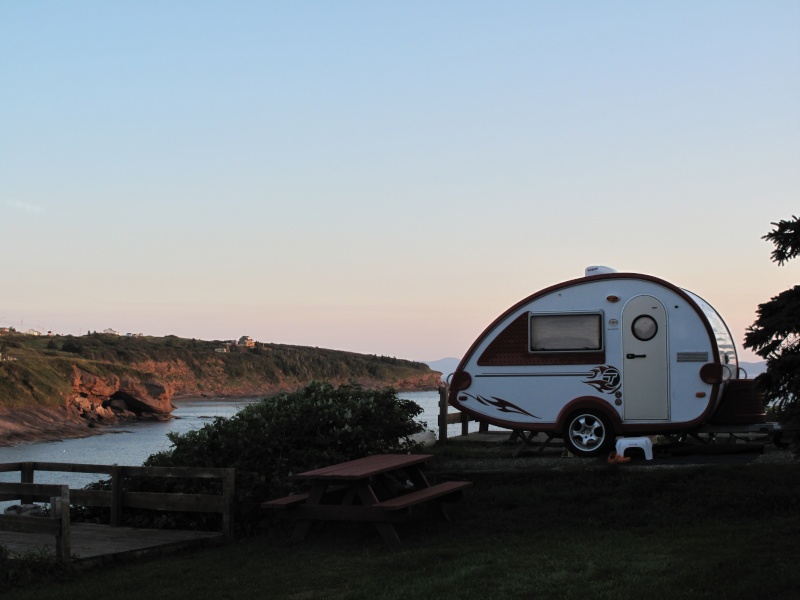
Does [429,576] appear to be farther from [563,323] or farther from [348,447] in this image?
[563,323]

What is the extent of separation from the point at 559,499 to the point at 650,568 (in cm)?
338


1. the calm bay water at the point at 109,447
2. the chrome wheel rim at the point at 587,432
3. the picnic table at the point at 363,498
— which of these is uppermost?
the chrome wheel rim at the point at 587,432

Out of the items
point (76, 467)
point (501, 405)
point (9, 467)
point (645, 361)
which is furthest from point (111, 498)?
point (645, 361)

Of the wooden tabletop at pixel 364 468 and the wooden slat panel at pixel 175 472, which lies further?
the wooden slat panel at pixel 175 472

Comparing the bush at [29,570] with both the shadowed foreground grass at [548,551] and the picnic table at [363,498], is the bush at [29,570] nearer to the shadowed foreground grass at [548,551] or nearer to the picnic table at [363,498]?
the shadowed foreground grass at [548,551]

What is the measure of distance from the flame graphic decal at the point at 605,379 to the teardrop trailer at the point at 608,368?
15 millimetres

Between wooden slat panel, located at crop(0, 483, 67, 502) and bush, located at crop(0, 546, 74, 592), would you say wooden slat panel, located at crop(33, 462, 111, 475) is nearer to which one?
wooden slat panel, located at crop(0, 483, 67, 502)

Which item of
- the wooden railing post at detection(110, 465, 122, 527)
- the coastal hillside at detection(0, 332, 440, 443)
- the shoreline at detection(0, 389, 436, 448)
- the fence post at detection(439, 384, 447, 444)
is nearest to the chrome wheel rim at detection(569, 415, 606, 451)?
the fence post at detection(439, 384, 447, 444)

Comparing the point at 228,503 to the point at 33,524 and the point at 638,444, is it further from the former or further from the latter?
the point at 638,444

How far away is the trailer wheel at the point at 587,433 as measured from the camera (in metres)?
14.3

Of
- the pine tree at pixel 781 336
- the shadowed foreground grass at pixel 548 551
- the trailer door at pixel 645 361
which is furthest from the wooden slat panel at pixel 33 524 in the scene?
the trailer door at pixel 645 361

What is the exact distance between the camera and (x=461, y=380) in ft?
49.9

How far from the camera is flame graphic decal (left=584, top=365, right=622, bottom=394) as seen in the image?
14.3m

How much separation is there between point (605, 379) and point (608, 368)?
0.58ft
